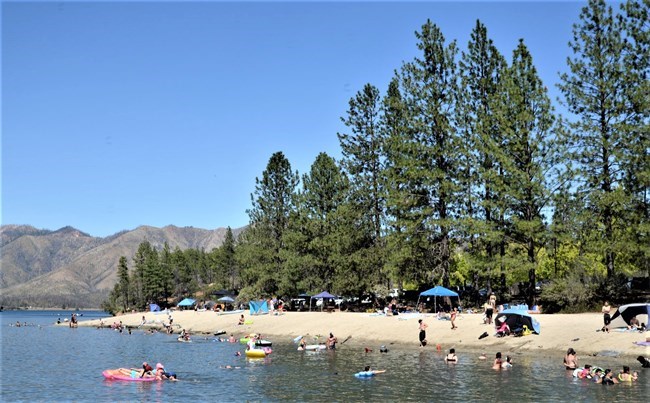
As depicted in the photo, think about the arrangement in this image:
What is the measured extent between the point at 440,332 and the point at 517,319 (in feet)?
20.3

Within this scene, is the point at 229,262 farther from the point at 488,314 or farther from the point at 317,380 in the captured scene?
the point at 317,380

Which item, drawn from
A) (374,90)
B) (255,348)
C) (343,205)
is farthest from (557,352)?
(374,90)

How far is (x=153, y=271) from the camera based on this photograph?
493 ft

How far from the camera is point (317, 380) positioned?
32062 mm

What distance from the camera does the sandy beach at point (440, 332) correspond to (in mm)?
37375

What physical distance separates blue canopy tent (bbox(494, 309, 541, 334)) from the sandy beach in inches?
26.9

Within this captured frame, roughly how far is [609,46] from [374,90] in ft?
100

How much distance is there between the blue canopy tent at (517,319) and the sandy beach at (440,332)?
2.24 feet

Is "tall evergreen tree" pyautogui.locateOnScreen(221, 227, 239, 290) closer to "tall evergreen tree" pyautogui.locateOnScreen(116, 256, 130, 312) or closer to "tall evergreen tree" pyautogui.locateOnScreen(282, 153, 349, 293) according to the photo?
"tall evergreen tree" pyautogui.locateOnScreen(116, 256, 130, 312)

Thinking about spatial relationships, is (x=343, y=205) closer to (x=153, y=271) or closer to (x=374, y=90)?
(x=374, y=90)

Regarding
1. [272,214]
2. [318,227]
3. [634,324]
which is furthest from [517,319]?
[272,214]

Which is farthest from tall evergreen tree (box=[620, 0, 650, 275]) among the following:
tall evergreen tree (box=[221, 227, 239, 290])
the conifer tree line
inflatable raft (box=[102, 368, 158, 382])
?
tall evergreen tree (box=[221, 227, 239, 290])

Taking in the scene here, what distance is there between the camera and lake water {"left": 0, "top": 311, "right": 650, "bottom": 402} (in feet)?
89.2

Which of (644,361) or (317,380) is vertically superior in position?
(644,361)
